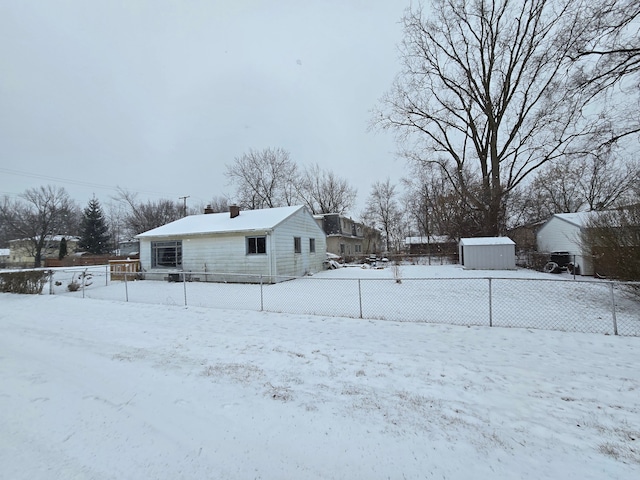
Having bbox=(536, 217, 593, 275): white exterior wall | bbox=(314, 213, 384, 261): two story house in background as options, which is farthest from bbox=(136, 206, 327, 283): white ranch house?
bbox=(536, 217, 593, 275): white exterior wall

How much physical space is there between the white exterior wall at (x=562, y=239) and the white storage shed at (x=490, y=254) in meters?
2.55

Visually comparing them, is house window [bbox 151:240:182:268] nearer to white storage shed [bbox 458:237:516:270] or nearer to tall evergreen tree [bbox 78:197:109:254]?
white storage shed [bbox 458:237:516:270]

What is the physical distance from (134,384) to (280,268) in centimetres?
1121

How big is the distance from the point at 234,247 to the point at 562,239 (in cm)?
1918

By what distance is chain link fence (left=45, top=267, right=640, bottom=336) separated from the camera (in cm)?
672

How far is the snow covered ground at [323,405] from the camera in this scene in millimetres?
2373

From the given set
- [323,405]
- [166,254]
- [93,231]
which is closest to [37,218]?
[93,231]

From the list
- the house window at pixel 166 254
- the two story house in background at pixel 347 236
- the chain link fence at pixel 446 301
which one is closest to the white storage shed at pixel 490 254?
the chain link fence at pixel 446 301

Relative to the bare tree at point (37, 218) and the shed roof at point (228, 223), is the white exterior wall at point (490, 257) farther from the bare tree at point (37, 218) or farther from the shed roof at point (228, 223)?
the bare tree at point (37, 218)

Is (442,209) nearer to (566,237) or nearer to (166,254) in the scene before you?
(566,237)

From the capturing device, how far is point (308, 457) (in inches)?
96.6

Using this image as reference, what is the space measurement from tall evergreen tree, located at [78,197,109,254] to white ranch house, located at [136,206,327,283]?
101 ft

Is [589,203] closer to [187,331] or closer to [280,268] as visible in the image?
[280,268]

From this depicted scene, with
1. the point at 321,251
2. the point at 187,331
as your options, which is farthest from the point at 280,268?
the point at 187,331
